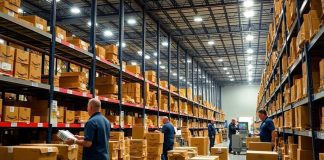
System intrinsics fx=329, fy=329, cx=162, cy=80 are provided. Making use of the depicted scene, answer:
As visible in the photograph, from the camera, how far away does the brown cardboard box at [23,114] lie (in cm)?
564

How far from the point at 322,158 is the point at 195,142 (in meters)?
10.9

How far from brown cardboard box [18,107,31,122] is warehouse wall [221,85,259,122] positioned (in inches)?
1534

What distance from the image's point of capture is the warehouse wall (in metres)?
42.5

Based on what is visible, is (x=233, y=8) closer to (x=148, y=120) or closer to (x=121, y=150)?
(x=148, y=120)

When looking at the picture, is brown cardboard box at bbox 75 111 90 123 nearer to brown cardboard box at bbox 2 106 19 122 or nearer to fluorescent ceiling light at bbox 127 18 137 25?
brown cardboard box at bbox 2 106 19 122

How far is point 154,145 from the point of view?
35.7ft

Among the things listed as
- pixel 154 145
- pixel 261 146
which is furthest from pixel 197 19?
pixel 261 146

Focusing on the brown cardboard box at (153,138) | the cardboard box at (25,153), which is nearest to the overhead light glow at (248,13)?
the brown cardboard box at (153,138)

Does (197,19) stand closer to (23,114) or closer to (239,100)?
(23,114)

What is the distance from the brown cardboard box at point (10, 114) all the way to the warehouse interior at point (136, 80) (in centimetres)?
2

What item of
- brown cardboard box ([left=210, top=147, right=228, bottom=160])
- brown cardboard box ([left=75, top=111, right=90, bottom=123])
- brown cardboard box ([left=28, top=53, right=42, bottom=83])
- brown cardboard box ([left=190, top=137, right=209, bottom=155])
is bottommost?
brown cardboard box ([left=190, top=137, right=209, bottom=155])

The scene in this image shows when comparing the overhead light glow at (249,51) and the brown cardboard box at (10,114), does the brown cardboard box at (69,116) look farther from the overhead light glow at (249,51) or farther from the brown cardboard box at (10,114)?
the overhead light glow at (249,51)

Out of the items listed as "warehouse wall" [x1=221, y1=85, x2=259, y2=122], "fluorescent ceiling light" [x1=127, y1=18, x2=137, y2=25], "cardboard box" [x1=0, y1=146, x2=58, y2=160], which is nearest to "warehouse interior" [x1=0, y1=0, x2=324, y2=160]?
"cardboard box" [x1=0, y1=146, x2=58, y2=160]

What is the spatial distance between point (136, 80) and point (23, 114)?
677 cm
